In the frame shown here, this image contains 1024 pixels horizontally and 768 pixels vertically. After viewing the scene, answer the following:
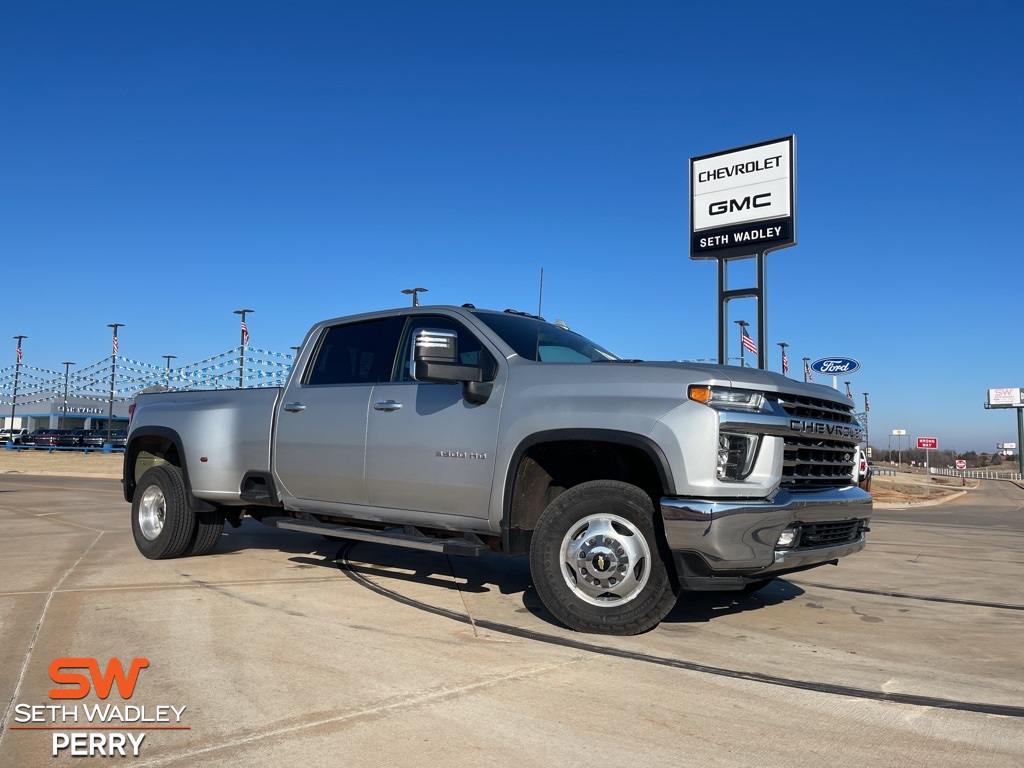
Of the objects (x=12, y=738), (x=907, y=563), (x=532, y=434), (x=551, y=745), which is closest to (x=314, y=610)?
(x=532, y=434)

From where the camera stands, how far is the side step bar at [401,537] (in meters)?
4.98

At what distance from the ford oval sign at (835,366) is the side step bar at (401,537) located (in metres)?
19.8

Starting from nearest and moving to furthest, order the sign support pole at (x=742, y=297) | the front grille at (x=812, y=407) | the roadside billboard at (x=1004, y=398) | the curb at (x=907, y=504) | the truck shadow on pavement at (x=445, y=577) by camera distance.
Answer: the front grille at (x=812, y=407)
the truck shadow on pavement at (x=445, y=577)
the sign support pole at (x=742, y=297)
the curb at (x=907, y=504)
the roadside billboard at (x=1004, y=398)

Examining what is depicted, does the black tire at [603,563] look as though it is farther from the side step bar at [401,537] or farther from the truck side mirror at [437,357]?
the truck side mirror at [437,357]

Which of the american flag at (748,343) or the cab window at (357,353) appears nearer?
the cab window at (357,353)

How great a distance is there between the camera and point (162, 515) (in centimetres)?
720

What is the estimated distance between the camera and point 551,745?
115 inches

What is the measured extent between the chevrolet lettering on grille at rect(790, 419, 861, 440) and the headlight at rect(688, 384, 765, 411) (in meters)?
0.28

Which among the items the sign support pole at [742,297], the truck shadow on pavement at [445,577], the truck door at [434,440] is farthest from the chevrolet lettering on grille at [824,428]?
the sign support pole at [742,297]

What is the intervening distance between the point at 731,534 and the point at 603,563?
0.75m

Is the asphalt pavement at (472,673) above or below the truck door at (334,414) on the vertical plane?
below

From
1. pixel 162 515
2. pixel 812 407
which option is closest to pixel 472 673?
pixel 812 407

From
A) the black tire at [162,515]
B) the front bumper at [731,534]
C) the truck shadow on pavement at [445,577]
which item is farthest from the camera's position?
the black tire at [162,515]

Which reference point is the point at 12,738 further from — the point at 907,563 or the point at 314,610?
the point at 907,563
